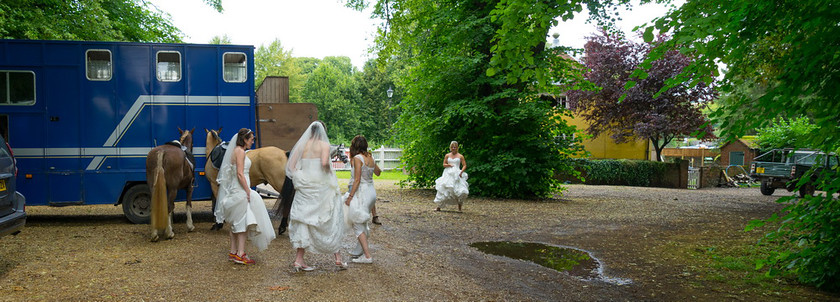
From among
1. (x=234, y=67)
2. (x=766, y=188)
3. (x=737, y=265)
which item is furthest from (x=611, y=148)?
(x=234, y=67)

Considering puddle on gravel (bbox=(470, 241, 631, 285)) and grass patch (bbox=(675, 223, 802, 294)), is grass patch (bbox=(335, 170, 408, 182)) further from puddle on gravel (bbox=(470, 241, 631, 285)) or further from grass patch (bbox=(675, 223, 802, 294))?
grass patch (bbox=(675, 223, 802, 294))

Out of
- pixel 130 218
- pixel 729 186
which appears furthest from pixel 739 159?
pixel 130 218

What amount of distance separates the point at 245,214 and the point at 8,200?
8.51ft

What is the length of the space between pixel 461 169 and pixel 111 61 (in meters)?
7.48

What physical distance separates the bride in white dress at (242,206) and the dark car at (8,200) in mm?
2198

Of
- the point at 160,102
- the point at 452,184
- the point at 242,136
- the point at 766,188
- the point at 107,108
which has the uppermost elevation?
the point at 160,102

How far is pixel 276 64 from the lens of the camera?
55.2 metres

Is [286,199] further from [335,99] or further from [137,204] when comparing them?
[335,99]

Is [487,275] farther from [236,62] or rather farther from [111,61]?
[111,61]

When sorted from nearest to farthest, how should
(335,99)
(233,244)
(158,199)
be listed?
1. (233,244)
2. (158,199)
3. (335,99)

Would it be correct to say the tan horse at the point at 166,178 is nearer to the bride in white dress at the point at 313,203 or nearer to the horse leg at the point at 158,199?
the horse leg at the point at 158,199

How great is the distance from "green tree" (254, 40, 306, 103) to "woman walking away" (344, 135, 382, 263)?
49.2 m

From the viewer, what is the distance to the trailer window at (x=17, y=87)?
962 centimetres

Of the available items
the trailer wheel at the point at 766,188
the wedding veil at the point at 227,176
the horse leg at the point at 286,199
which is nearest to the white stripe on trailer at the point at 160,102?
the horse leg at the point at 286,199
